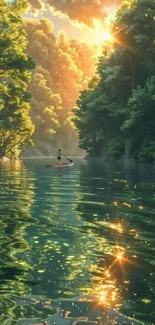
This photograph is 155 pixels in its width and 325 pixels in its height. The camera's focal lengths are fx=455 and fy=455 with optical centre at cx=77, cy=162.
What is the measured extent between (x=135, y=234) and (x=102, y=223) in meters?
1.05

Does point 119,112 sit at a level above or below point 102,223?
above

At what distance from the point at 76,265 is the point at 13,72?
128 ft

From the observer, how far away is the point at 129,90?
162ft

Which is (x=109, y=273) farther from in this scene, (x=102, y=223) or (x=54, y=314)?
(x=102, y=223)

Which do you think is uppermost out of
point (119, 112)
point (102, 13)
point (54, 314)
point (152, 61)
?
point (102, 13)

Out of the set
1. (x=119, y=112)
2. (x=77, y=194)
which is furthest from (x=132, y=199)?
(x=119, y=112)

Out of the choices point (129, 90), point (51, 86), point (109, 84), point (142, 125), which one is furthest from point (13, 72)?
point (51, 86)

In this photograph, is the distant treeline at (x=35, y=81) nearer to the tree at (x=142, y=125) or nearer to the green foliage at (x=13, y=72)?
the green foliage at (x=13, y=72)

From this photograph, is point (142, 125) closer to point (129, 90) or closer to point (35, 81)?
point (129, 90)

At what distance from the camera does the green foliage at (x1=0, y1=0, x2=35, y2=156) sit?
3984 cm

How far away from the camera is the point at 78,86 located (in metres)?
121

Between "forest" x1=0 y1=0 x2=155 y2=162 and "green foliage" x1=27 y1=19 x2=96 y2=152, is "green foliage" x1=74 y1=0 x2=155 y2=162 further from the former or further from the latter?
"green foliage" x1=27 y1=19 x2=96 y2=152

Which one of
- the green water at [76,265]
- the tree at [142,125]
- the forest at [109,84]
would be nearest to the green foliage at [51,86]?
the forest at [109,84]

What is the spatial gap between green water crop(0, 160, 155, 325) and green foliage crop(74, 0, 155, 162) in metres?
25.9
